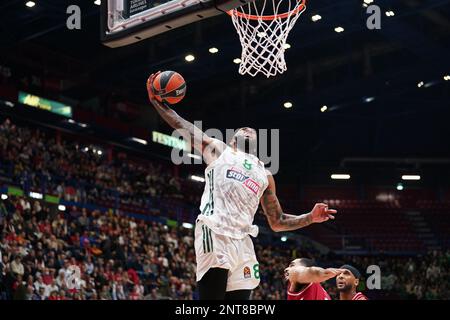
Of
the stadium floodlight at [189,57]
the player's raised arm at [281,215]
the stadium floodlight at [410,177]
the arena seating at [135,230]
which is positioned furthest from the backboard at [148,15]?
the stadium floodlight at [410,177]

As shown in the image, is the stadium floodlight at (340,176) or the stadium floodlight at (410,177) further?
the stadium floodlight at (340,176)

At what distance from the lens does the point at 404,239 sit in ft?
108

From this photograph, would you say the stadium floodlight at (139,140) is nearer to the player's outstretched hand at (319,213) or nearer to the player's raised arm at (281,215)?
the player's raised arm at (281,215)

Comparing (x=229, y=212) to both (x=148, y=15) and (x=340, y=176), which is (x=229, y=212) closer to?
(x=148, y=15)

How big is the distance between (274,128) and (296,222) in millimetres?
26916

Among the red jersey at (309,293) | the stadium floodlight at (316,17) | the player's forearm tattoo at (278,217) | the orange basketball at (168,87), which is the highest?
the stadium floodlight at (316,17)

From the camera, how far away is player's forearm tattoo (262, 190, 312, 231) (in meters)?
6.14

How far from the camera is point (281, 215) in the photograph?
6207 mm

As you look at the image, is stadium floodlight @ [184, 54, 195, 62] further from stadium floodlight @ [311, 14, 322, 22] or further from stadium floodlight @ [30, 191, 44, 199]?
stadium floodlight @ [30, 191, 44, 199]

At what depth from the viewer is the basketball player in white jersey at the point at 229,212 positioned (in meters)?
5.48

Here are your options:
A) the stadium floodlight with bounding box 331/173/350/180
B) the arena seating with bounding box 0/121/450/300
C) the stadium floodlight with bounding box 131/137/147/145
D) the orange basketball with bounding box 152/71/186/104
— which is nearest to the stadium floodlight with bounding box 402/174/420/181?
the arena seating with bounding box 0/121/450/300

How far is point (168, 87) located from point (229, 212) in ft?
3.64

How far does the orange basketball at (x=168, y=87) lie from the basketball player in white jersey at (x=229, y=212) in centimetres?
5
